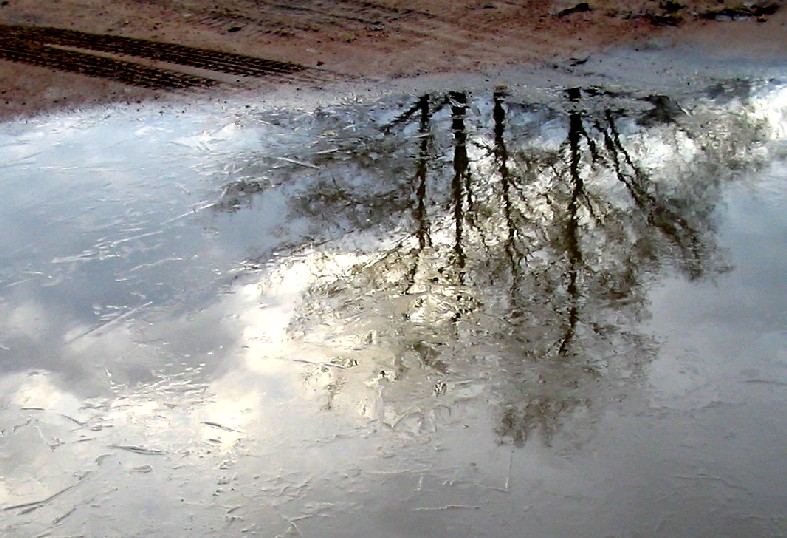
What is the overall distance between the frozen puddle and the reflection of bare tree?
2cm

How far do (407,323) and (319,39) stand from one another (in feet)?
16.6

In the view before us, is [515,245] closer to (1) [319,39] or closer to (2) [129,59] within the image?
(1) [319,39]

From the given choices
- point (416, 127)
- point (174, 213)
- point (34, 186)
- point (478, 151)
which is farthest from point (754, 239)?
point (34, 186)

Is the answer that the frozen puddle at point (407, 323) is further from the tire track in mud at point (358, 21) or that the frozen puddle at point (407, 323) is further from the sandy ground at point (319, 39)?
the tire track in mud at point (358, 21)

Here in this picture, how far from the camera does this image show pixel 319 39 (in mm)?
9383

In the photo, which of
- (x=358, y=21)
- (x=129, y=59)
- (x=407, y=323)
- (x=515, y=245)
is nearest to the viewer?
(x=407, y=323)

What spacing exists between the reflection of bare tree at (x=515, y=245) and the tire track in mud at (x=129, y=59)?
79.2 inches

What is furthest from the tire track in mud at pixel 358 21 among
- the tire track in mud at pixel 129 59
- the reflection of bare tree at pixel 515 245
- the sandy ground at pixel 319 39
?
the reflection of bare tree at pixel 515 245

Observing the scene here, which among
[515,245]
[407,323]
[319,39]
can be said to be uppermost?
[319,39]

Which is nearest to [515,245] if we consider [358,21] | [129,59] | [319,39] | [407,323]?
[407,323]

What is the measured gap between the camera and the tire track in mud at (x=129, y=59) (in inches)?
348

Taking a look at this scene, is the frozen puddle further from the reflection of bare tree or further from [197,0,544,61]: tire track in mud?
[197,0,544,61]: tire track in mud

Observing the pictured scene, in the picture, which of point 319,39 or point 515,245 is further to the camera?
point 319,39

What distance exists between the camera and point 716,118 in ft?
24.3
